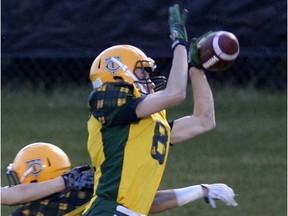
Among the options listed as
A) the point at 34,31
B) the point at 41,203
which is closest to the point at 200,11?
the point at 34,31

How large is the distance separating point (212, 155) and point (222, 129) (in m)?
0.74

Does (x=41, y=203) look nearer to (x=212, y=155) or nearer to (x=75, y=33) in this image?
(x=212, y=155)

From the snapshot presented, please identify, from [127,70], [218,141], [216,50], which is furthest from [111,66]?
[218,141]

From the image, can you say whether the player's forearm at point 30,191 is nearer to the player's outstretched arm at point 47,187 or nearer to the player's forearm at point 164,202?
the player's outstretched arm at point 47,187

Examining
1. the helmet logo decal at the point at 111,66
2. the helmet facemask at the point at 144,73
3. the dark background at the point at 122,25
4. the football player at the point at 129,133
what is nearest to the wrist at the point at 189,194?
the football player at the point at 129,133

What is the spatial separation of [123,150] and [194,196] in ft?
2.25

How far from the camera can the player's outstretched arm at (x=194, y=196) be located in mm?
5875

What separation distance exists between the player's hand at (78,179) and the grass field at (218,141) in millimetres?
2108

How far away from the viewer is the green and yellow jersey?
17.9ft

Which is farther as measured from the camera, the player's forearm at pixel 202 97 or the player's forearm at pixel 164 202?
the player's forearm at pixel 164 202

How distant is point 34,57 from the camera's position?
10477mm

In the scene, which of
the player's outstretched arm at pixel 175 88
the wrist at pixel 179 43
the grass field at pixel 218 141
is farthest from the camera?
the grass field at pixel 218 141

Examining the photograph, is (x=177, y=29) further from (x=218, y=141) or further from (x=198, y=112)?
(x=218, y=141)

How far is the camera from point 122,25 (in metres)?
10.2
